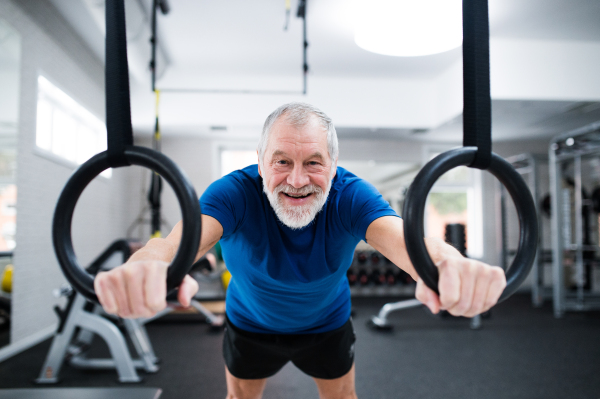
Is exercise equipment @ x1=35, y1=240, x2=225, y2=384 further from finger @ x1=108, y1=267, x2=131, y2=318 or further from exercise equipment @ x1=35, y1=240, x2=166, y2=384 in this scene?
finger @ x1=108, y1=267, x2=131, y2=318

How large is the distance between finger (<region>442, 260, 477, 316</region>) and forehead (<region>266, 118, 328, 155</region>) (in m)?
0.63

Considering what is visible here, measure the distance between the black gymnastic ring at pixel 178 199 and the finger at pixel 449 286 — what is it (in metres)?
0.35

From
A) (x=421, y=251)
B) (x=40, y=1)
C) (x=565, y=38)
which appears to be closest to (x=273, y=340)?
(x=421, y=251)

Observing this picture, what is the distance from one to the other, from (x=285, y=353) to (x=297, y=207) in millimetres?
642

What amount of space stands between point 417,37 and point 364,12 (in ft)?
1.45

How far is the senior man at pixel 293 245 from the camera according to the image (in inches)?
42.4

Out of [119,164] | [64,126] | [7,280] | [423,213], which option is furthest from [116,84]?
[64,126]

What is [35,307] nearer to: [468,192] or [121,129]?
[121,129]

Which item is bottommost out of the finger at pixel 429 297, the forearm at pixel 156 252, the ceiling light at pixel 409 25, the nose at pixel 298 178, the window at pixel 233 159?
the finger at pixel 429 297

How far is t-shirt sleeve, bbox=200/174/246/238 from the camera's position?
1.03 meters

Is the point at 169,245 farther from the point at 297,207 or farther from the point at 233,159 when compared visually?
the point at 233,159

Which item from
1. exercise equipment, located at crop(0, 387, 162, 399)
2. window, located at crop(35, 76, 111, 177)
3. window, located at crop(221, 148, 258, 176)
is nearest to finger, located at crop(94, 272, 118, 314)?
exercise equipment, located at crop(0, 387, 162, 399)

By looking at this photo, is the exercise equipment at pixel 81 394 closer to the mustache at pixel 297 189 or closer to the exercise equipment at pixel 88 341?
the mustache at pixel 297 189

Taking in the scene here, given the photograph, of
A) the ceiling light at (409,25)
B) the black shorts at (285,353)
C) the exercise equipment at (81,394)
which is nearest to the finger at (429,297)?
the black shorts at (285,353)
